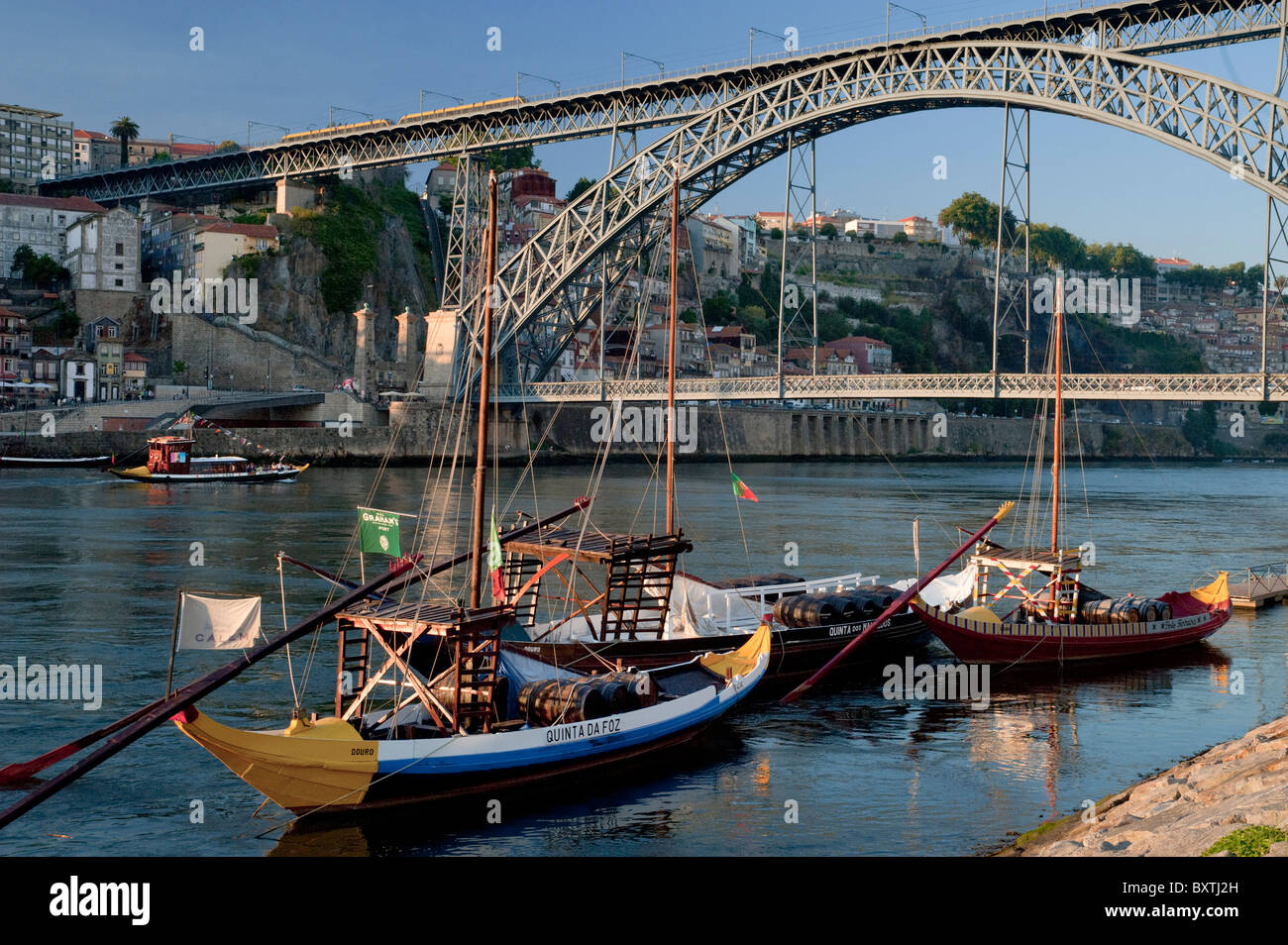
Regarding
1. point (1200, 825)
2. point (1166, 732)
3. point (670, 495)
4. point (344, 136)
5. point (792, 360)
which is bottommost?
point (1166, 732)

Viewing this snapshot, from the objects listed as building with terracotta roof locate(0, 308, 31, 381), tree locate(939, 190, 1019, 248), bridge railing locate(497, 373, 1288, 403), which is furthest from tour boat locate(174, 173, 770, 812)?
tree locate(939, 190, 1019, 248)

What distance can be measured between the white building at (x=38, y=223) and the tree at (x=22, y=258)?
0.64 m

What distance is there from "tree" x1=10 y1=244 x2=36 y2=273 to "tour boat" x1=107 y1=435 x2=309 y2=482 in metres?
31.1

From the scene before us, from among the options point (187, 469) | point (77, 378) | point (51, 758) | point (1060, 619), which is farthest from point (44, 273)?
point (51, 758)

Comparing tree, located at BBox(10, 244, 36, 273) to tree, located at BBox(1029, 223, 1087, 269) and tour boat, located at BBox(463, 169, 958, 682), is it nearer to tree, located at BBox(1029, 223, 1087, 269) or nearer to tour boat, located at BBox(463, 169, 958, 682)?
tour boat, located at BBox(463, 169, 958, 682)

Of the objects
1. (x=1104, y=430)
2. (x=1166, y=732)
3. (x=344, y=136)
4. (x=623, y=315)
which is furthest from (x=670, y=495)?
(x=1104, y=430)

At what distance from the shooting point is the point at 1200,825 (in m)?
10.0

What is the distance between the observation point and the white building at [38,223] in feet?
290

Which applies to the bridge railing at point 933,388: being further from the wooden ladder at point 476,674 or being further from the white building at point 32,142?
the white building at point 32,142

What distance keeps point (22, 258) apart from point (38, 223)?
338 centimetres

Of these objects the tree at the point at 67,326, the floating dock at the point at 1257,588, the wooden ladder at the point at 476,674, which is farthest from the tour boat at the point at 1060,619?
the tree at the point at 67,326

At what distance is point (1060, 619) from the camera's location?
2339 cm
